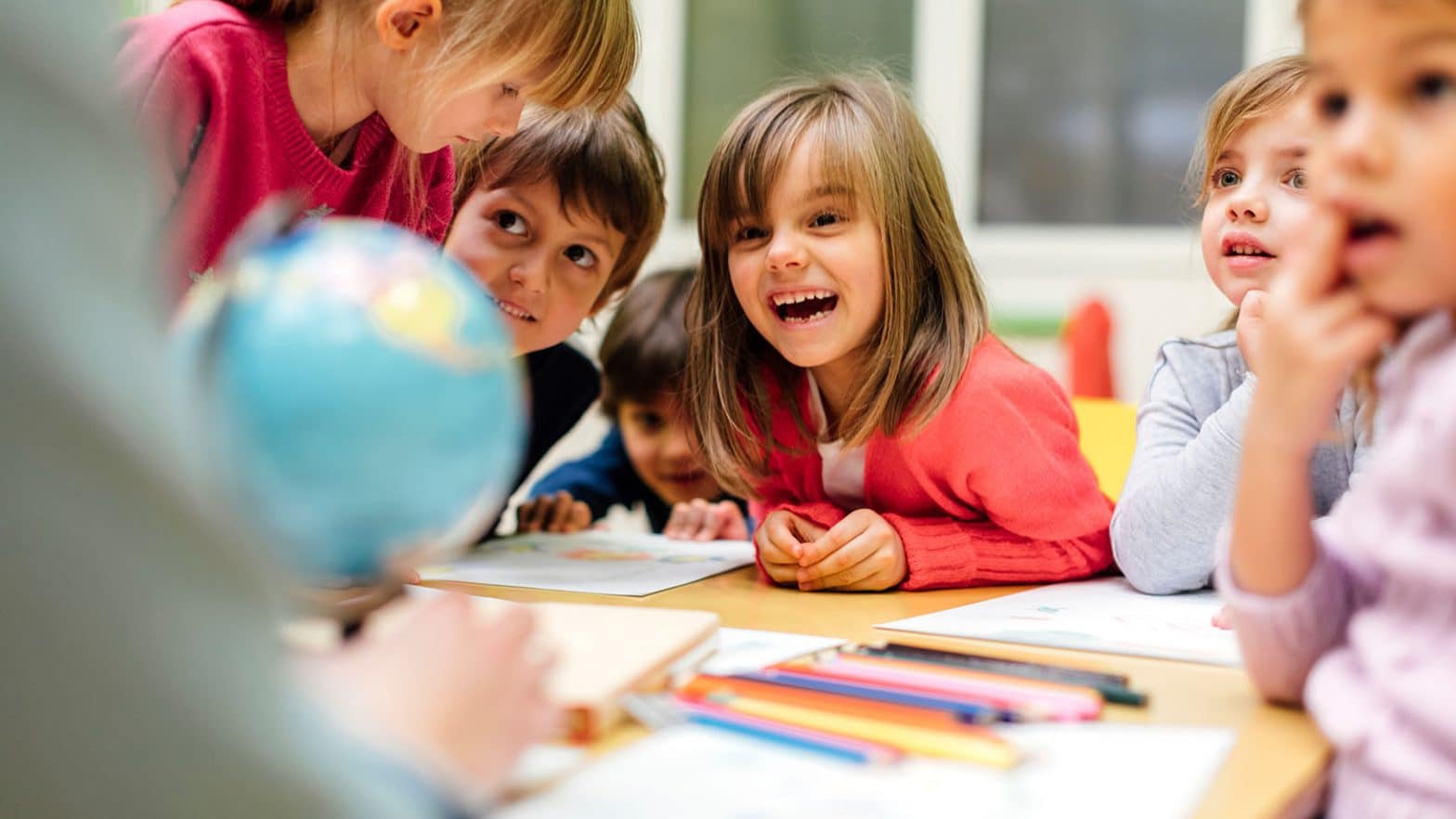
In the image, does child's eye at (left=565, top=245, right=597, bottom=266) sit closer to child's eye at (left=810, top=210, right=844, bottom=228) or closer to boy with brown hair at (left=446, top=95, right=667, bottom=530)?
boy with brown hair at (left=446, top=95, right=667, bottom=530)

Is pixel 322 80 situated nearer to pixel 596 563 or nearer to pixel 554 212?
pixel 554 212

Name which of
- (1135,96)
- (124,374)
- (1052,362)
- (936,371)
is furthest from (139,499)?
(1135,96)

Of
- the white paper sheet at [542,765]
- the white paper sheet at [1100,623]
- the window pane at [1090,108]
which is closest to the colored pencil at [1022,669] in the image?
the white paper sheet at [1100,623]

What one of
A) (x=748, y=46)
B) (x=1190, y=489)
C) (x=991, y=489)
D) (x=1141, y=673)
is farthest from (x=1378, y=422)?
(x=748, y=46)

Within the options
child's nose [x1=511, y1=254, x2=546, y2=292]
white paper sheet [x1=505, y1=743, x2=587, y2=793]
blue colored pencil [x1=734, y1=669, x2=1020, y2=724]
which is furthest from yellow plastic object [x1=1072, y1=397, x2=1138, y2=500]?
white paper sheet [x1=505, y1=743, x2=587, y2=793]

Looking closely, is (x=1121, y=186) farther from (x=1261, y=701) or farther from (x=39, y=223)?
(x=39, y=223)

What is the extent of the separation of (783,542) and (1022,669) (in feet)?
1.49

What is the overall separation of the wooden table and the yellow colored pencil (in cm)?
7

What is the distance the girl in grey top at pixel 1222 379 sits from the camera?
1.07 metres

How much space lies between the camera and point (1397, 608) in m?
0.57

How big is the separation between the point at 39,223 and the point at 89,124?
1.3 inches

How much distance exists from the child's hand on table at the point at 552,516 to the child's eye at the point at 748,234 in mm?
447

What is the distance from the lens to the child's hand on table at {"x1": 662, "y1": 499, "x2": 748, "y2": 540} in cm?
159

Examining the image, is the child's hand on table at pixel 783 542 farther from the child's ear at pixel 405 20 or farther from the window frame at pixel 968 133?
the window frame at pixel 968 133
